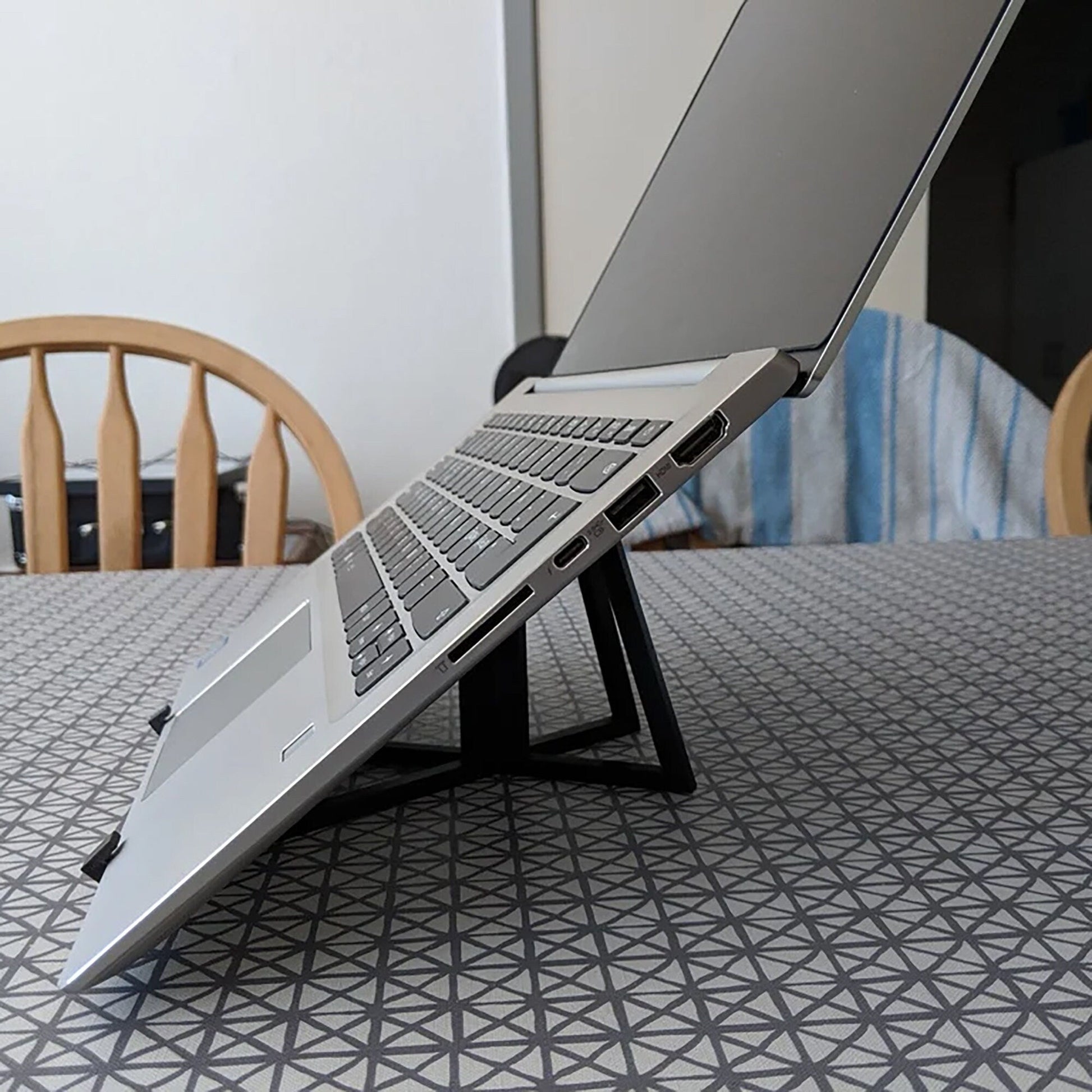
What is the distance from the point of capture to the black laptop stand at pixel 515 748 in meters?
0.35

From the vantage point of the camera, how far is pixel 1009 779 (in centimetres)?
35

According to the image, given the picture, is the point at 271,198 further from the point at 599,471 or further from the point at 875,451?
the point at 599,471

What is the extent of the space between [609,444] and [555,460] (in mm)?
29

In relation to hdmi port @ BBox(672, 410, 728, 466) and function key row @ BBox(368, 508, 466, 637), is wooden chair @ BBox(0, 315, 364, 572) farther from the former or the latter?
hdmi port @ BBox(672, 410, 728, 466)

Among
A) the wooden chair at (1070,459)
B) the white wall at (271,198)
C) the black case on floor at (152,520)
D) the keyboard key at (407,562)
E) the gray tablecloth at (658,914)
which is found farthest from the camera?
the white wall at (271,198)

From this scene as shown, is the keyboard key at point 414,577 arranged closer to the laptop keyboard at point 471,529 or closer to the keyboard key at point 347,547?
the laptop keyboard at point 471,529

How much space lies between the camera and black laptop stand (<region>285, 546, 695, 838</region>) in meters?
0.35

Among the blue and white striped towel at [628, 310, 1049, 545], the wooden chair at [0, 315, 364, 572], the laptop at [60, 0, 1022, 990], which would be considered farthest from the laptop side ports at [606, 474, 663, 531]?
the blue and white striped towel at [628, 310, 1049, 545]

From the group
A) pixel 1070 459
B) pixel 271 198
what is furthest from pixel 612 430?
pixel 271 198

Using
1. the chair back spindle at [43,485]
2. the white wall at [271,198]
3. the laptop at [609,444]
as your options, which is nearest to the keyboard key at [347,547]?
the laptop at [609,444]

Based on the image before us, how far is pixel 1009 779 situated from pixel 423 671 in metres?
A: 0.20

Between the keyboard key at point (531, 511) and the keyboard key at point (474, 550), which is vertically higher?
the keyboard key at point (531, 511)


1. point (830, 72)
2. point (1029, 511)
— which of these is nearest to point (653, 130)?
point (1029, 511)

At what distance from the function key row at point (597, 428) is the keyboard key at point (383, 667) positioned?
0.23ft
